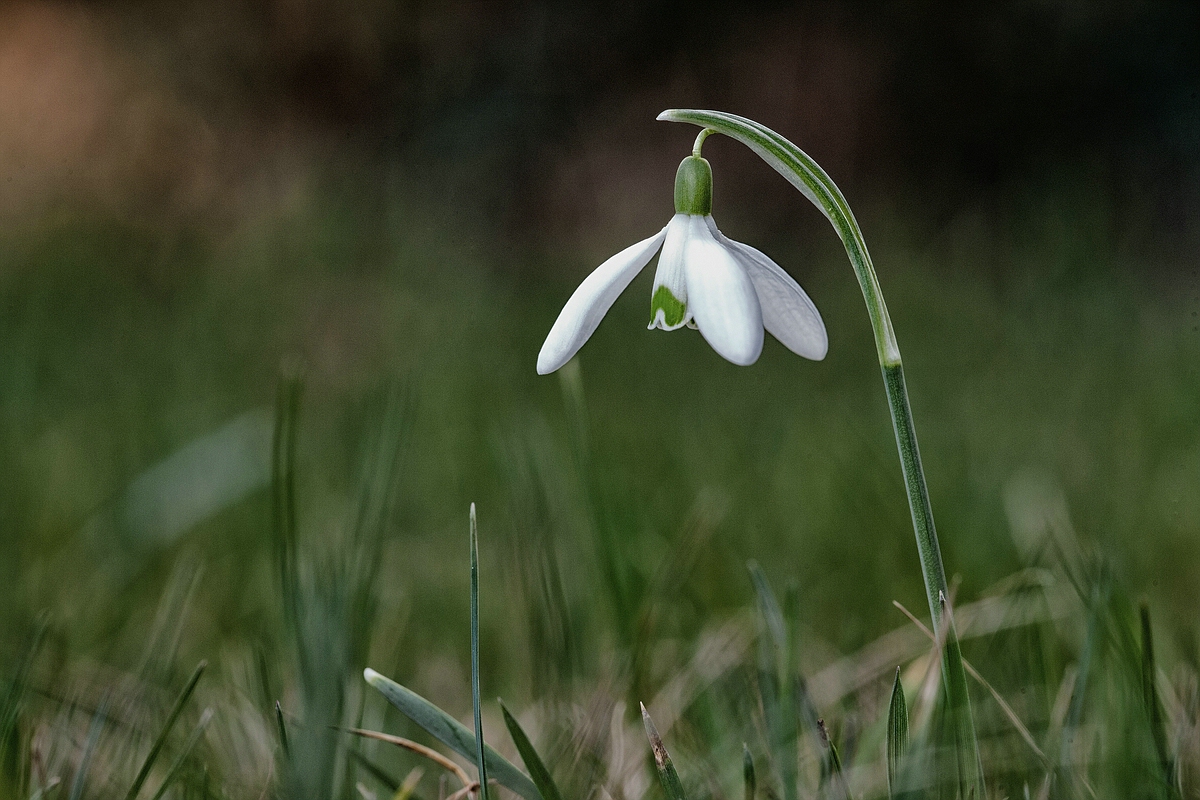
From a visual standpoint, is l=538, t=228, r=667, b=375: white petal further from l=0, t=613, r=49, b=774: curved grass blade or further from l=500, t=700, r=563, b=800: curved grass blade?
l=0, t=613, r=49, b=774: curved grass blade

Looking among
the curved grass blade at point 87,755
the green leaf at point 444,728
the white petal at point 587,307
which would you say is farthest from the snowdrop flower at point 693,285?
the curved grass blade at point 87,755

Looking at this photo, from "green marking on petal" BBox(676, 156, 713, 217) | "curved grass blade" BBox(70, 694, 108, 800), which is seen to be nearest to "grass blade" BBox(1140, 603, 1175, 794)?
"green marking on petal" BBox(676, 156, 713, 217)

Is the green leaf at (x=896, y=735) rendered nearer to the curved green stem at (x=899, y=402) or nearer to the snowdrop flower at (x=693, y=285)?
the curved green stem at (x=899, y=402)

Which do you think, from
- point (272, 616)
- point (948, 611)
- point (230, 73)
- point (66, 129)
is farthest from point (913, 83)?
point (948, 611)

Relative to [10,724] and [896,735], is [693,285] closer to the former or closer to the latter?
[896,735]

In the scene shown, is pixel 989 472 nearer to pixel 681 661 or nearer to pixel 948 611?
pixel 681 661

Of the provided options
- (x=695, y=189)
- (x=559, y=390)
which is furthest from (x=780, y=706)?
(x=559, y=390)
